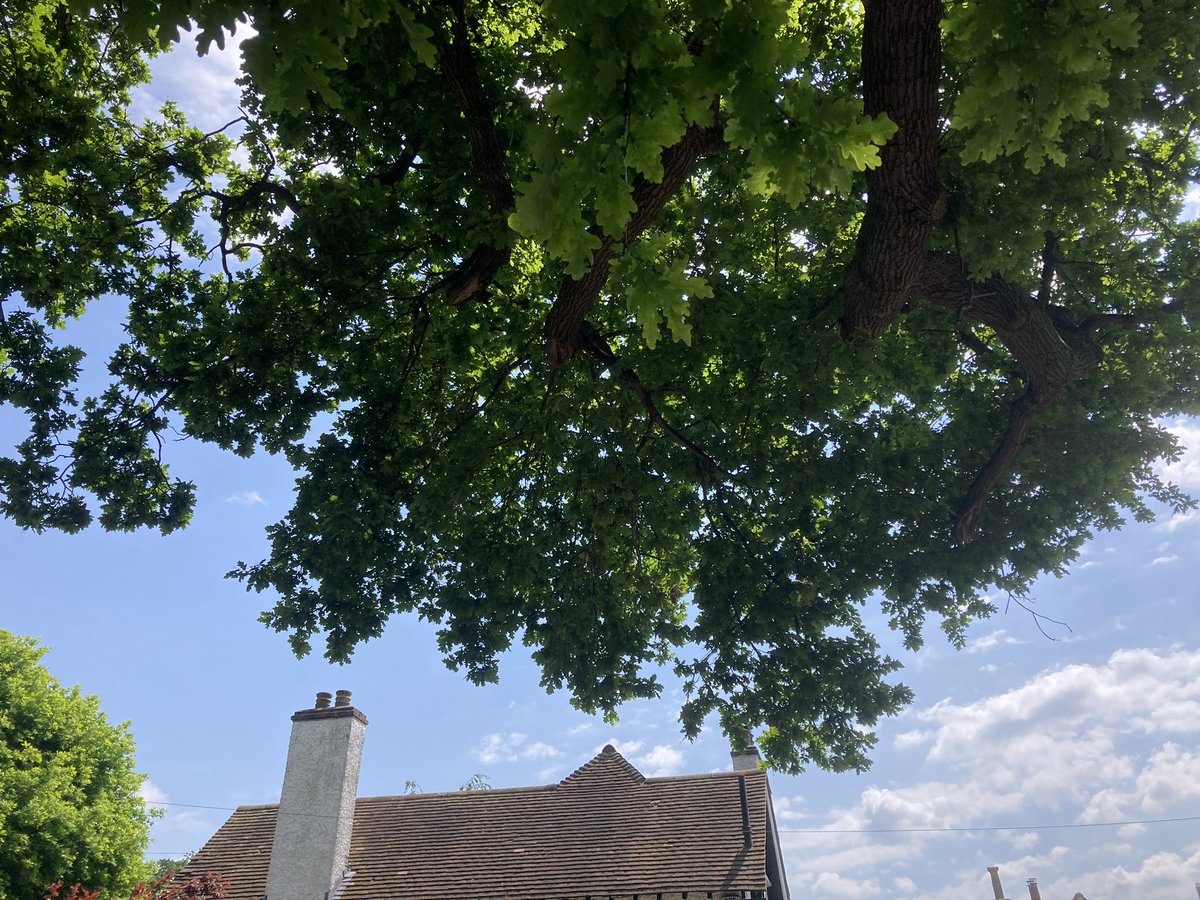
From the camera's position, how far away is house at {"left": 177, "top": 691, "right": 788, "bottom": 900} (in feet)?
60.3

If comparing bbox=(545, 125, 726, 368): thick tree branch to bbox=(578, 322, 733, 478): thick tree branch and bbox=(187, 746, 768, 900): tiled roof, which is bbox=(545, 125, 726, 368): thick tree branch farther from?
bbox=(187, 746, 768, 900): tiled roof

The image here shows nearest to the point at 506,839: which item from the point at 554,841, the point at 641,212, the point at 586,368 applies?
the point at 554,841

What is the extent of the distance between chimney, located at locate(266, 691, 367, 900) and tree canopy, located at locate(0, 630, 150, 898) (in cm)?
1065

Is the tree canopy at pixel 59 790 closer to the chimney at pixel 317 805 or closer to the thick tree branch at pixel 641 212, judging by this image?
the chimney at pixel 317 805

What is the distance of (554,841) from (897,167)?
1737 centimetres

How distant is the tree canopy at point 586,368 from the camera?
1001cm

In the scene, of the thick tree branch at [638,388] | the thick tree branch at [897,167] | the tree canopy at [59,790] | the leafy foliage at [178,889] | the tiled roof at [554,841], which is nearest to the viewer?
the thick tree branch at [897,167]

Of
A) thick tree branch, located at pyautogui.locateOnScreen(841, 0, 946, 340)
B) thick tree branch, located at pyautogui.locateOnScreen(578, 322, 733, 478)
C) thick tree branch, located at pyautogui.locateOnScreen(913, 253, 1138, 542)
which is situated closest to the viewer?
thick tree branch, located at pyautogui.locateOnScreen(841, 0, 946, 340)

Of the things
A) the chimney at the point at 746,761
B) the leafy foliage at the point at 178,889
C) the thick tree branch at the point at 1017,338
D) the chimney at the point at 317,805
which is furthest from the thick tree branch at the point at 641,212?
the chimney at the point at 746,761

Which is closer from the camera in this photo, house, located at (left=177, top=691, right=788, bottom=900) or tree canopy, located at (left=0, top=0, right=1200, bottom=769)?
tree canopy, located at (left=0, top=0, right=1200, bottom=769)

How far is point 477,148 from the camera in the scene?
922 cm

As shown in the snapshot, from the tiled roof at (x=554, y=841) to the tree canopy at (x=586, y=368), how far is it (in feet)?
25.4

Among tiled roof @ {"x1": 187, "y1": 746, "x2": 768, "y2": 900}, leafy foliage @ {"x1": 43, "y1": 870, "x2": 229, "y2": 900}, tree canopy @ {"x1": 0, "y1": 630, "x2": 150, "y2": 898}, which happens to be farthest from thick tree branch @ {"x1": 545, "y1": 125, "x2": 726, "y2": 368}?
tree canopy @ {"x1": 0, "y1": 630, "x2": 150, "y2": 898}

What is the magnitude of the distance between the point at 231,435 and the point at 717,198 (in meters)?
6.84
